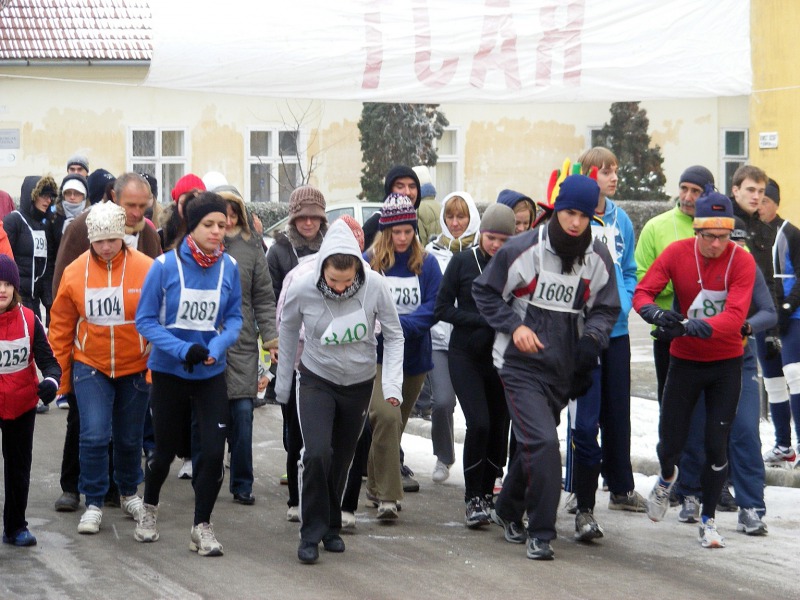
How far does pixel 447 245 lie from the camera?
9.44 metres

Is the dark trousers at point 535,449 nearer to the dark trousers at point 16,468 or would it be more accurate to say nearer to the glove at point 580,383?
the glove at point 580,383

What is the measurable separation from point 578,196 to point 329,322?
149 cm

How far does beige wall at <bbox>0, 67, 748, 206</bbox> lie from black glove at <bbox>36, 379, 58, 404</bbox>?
21543 mm

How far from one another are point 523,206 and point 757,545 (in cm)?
287

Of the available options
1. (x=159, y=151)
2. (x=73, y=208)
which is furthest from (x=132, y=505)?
(x=159, y=151)

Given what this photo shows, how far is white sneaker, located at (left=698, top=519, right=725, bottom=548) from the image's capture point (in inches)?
301

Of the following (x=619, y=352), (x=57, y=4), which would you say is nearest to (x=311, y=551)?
(x=619, y=352)

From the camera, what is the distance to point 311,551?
285 inches

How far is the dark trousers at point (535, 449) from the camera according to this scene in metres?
7.34

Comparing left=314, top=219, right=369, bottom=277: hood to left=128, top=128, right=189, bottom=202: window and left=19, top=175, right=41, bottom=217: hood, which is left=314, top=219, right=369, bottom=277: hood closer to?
left=19, top=175, right=41, bottom=217: hood

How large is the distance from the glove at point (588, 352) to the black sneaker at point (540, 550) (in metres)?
0.96

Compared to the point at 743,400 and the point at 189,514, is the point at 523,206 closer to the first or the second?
the point at 743,400

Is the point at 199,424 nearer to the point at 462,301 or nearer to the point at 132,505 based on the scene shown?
the point at 132,505

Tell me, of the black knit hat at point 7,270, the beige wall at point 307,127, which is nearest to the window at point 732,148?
the beige wall at point 307,127
